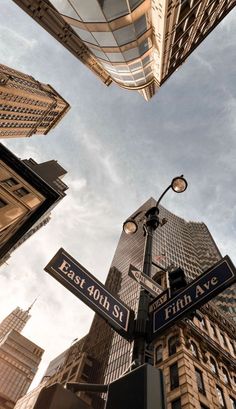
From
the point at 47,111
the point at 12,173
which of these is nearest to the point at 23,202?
the point at 12,173

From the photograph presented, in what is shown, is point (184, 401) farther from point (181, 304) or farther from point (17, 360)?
point (17, 360)

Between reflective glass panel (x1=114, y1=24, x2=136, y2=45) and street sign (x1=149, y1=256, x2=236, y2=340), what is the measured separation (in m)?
18.0

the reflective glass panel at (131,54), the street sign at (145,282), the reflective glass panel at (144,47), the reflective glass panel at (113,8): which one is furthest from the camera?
the reflective glass panel at (144,47)

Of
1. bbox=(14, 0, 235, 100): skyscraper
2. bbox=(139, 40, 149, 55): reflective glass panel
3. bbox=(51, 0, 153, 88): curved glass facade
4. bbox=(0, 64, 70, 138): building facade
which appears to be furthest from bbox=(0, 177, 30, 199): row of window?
bbox=(0, 64, 70, 138): building facade

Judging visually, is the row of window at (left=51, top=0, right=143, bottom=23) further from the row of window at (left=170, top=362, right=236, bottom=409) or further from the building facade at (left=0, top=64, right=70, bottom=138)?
the building facade at (left=0, top=64, right=70, bottom=138)

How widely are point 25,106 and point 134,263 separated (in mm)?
79282

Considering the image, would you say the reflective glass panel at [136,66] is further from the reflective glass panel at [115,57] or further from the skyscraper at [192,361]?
the skyscraper at [192,361]

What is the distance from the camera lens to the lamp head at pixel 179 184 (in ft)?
27.5

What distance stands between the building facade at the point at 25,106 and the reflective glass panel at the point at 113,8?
79.8 meters

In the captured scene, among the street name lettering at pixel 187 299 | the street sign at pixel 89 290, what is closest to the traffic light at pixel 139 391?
the street sign at pixel 89 290

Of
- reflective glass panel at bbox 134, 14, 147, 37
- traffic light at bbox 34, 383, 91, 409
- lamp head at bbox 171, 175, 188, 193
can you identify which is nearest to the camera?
traffic light at bbox 34, 383, 91, 409

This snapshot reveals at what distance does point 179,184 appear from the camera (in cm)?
840

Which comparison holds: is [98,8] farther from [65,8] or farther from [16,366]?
[16,366]

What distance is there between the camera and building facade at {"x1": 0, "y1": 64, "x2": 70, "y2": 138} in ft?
302
